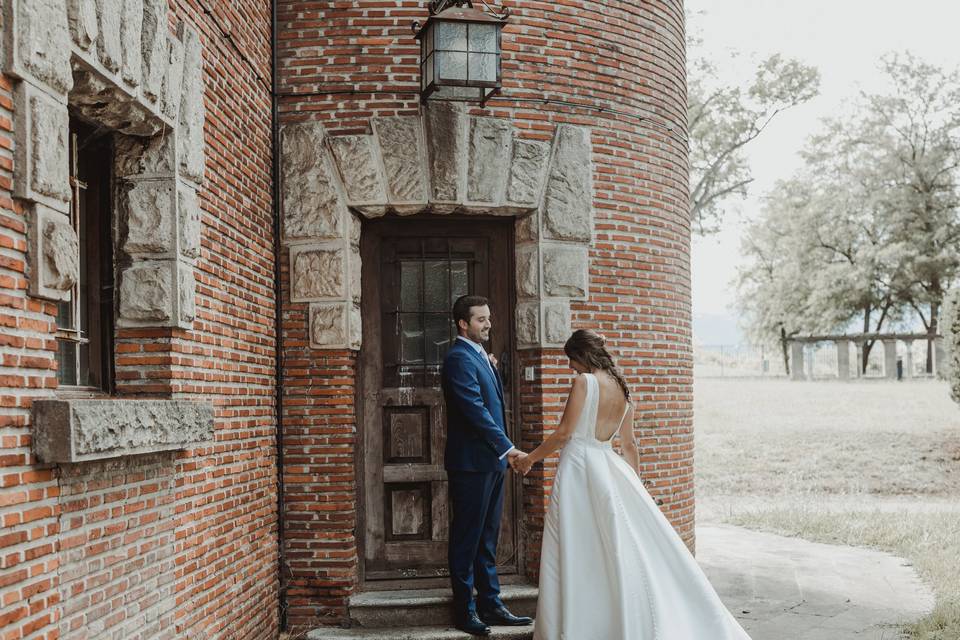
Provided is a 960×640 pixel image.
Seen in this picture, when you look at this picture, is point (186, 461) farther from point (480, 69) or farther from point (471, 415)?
point (480, 69)

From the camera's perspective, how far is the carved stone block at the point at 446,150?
263 inches

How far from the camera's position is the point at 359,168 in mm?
6645

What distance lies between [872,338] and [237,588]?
2901cm

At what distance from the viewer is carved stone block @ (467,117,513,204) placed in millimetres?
6746

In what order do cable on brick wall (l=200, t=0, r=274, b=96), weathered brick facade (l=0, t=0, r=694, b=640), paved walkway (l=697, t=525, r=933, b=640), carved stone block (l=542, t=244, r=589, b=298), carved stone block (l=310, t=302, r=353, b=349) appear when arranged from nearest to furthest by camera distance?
weathered brick facade (l=0, t=0, r=694, b=640) → cable on brick wall (l=200, t=0, r=274, b=96) → carved stone block (l=310, t=302, r=353, b=349) → paved walkway (l=697, t=525, r=933, b=640) → carved stone block (l=542, t=244, r=589, b=298)

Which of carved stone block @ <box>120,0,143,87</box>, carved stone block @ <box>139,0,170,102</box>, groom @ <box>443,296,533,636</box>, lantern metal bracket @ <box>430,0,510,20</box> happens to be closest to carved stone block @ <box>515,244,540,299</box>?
groom @ <box>443,296,533,636</box>

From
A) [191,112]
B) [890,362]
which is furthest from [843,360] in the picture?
[191,112]

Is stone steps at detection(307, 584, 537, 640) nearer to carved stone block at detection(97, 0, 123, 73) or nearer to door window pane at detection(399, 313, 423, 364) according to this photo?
door window pane at detection(399, 313, 423, 364)

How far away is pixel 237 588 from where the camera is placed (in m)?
5.65

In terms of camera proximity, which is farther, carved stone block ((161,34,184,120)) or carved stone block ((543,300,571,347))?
carved stone block ((543,300,571,347))

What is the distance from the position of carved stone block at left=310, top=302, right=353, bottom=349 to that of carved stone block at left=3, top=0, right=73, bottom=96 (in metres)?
3.11

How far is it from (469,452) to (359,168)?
7.05ft

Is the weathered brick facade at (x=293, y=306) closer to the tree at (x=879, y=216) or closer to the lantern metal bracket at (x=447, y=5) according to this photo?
the lantern metal bracket at (x=447, y=5)

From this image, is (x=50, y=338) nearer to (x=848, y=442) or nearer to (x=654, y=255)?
(x=654, y=255)
